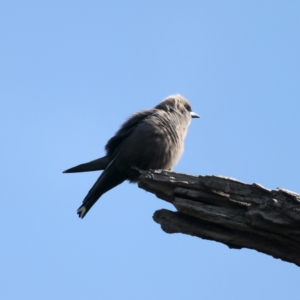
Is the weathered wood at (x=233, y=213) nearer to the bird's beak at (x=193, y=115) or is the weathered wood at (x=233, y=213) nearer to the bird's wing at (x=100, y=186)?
the bird's wing at (x=100, y=186)

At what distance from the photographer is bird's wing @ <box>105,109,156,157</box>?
8.80m

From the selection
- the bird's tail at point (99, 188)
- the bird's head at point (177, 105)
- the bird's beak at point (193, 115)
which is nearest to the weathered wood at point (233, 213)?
the bird's tail at point (99, 188)

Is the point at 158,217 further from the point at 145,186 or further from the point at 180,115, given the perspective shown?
the point at 180,115

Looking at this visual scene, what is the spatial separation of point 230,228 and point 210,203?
0.37 meters

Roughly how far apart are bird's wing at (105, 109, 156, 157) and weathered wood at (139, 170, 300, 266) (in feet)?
7.14

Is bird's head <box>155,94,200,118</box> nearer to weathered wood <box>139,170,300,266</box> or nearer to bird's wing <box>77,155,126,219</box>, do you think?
bird's wing <box>77,155,126,219</box>

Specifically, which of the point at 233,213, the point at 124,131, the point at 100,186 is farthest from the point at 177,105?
the point at 233,213

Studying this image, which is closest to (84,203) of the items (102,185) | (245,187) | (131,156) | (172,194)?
(102,185)

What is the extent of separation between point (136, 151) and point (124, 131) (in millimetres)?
635

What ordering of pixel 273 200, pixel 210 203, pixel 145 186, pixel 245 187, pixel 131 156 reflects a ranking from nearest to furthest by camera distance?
1. pixel 273 200
2. pixel 245 187
3. pixel 210 203
4. pixel 145 186
5. pixel 131 156

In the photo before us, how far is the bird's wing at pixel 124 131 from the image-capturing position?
346 inches

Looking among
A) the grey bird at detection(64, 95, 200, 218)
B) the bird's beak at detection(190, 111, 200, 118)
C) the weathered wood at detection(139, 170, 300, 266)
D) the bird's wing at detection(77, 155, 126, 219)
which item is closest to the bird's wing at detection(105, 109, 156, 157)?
the grey bird at detection(64, 95, 200, 218)

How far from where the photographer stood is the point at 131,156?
838cm

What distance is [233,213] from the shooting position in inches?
235
